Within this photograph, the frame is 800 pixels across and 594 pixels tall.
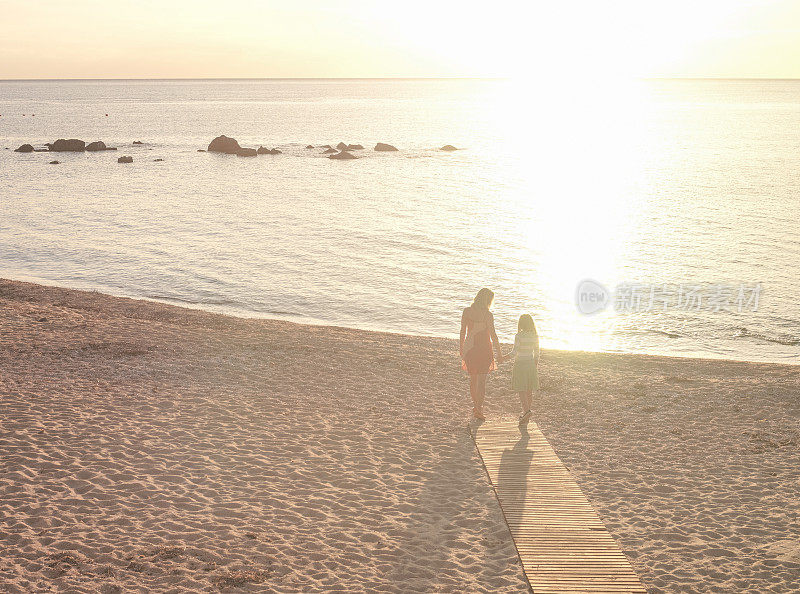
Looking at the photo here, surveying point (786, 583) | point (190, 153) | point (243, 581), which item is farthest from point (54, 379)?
point (190, 153)

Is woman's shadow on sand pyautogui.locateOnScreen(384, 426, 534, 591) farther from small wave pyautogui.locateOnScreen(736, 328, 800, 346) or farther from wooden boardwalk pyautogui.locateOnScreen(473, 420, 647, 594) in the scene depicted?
small wave pyautogui.locateOnScreen(736, 328, 800, 346)

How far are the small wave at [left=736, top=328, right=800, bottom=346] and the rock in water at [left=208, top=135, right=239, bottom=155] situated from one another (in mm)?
70719

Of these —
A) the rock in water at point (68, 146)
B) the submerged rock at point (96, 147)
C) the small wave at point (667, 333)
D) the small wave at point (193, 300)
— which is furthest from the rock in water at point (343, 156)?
the small wave at point (667, 333)

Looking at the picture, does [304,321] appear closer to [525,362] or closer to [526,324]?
[525,362]

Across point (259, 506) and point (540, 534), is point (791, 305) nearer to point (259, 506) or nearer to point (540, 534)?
point (540, 534)

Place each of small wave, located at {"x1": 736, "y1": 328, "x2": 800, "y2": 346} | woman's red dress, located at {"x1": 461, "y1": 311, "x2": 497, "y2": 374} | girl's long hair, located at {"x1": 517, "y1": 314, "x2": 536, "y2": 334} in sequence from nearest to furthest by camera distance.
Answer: woman's red dress, located at {"x1": 461, "y1": 311, "x2": 497, "y2": 374}
girl's long hair, located at {"x1": 517, "y1": 314, "x2": 536, "y2": 334}
small wave, located at {"x1": 736, "y1": 328, "x2": 800, "y2": 346}

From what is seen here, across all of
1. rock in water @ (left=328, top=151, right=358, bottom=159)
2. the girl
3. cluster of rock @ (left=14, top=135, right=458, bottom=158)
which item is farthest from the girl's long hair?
cluster of rock @ (left=14, top=135, right=458, bottom=158)

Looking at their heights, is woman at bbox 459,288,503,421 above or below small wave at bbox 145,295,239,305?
above

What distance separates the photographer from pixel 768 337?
861 inches

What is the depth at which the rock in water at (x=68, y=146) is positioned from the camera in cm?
8488

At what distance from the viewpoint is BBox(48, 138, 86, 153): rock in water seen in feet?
278

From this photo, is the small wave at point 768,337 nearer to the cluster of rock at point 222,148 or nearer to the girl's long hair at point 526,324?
the girl's long hair at point 526,324

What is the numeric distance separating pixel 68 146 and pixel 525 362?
3382 inches

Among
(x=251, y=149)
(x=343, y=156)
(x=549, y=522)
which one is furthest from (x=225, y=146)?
(x=549, y=522)
